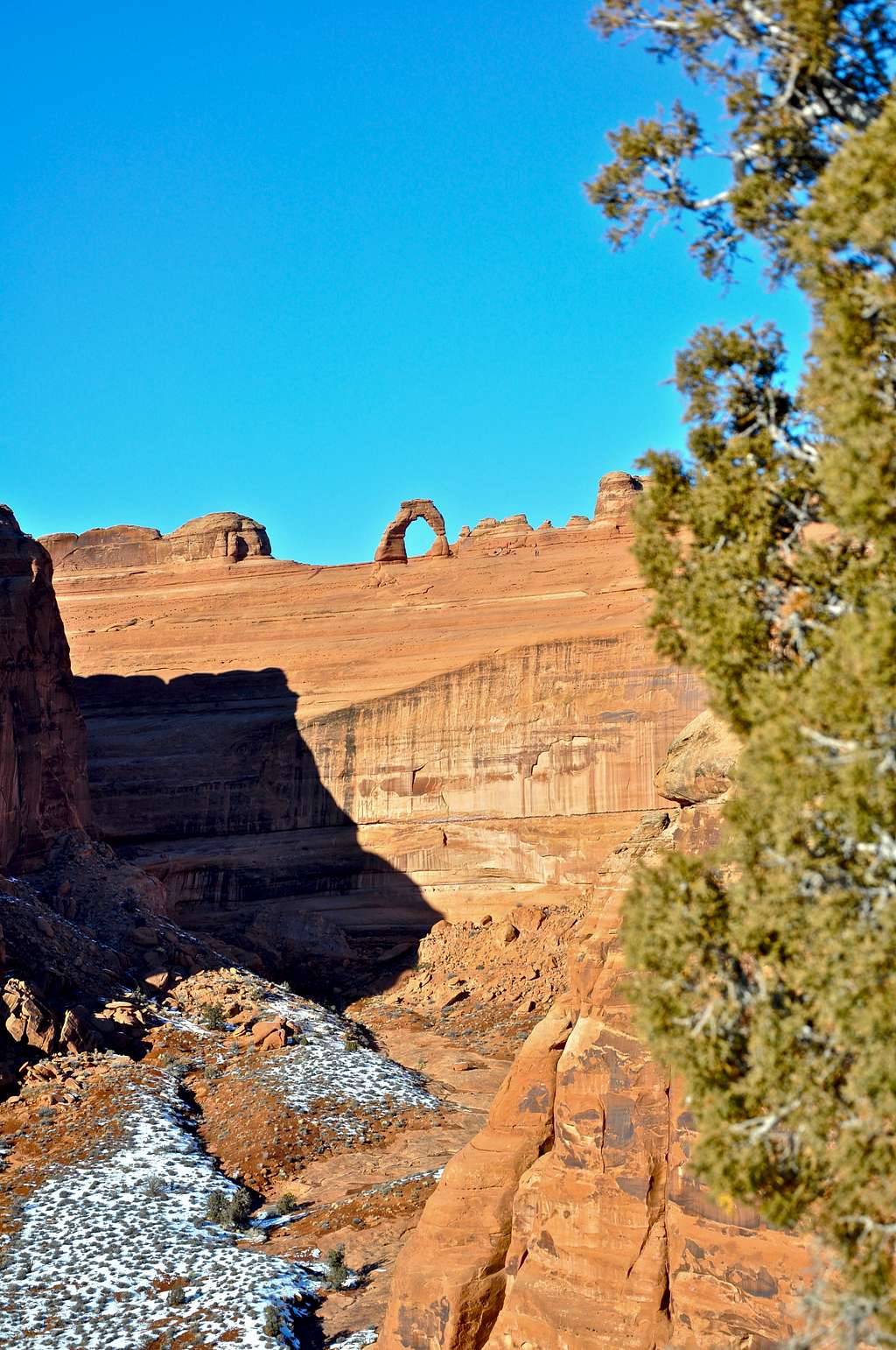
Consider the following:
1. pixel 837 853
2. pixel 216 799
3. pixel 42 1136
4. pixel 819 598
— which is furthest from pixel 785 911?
pixel 216 799

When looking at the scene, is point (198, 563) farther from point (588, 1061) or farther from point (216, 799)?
point (588, 1061)

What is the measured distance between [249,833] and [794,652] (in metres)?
38.7

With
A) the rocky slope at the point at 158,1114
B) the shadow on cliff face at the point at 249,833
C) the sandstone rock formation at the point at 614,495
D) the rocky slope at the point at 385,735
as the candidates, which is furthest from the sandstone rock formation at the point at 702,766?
the sandstone rock formation at the point at 614,495

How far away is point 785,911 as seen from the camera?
720 cm

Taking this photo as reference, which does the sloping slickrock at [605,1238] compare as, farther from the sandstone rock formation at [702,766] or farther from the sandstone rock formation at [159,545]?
the sandstone rock formation at [159,545]

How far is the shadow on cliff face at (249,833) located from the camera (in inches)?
1638

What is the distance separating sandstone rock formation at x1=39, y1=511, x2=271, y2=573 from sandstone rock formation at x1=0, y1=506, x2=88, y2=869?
1360cm

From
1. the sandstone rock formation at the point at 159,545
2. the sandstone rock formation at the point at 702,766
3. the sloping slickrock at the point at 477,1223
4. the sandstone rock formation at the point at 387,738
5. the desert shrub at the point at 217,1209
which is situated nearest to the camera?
the sloping slickrock at the point at 477,1223

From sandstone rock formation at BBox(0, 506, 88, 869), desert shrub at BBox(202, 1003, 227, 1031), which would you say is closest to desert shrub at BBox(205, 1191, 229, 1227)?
desert shrub at BBox(202, 1003, 227, 1031)

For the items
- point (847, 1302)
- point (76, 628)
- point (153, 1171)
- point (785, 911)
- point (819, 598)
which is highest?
point (76, 628)

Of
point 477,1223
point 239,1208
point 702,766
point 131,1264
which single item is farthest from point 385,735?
point 477,1223

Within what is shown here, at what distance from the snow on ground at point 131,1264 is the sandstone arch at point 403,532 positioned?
32.2 meters

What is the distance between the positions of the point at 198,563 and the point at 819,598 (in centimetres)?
5092

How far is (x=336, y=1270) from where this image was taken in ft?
61.2
